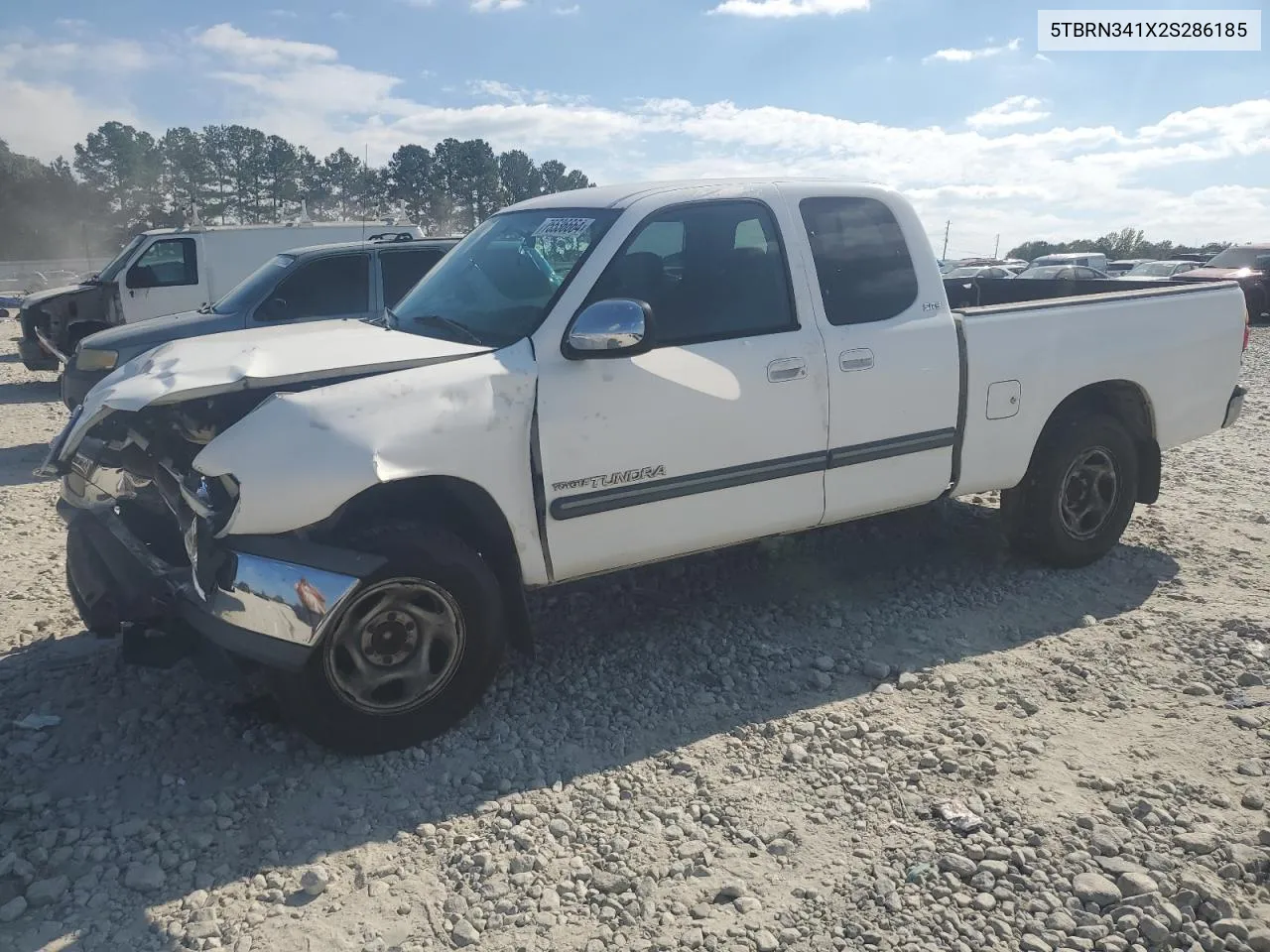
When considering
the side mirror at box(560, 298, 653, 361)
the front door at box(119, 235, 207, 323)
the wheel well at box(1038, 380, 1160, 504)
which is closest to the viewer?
the side mirror at box(560, 298, 653, 361)

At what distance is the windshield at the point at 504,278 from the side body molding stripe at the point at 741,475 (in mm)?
696

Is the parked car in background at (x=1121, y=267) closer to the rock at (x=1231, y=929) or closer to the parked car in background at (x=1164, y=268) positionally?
the parked car in background at (x=1164, y=268)

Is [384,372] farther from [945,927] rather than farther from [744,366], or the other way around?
[945,927]

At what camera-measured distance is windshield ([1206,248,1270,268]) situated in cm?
2086

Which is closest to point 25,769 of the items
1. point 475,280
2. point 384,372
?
point 384,372

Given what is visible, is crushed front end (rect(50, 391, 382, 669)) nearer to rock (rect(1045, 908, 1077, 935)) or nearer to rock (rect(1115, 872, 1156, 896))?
rock (rect(1045, 908, 1077, 935))

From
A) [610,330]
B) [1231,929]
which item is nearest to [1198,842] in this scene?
[1231,929]

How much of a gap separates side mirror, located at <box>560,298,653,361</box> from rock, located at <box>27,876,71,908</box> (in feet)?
7.63

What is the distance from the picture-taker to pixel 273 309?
8.51 metres

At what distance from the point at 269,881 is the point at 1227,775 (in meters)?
3.17

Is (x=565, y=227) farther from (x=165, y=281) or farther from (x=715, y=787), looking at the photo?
(x=165, y=281)

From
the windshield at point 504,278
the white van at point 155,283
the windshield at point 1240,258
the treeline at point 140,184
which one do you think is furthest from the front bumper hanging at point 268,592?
the treeline at point 140,184

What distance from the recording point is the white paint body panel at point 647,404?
3.34 metres

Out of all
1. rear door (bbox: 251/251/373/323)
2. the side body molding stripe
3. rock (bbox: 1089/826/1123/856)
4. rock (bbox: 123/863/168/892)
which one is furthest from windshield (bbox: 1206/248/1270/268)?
rock (bbox: 123/863/168/892)
